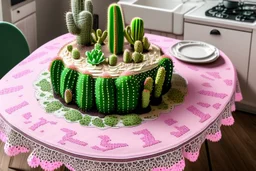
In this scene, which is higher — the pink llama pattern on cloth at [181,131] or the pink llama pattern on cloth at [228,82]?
the pink llama pattern on cloth at [228,82]

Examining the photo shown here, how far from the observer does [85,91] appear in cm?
168

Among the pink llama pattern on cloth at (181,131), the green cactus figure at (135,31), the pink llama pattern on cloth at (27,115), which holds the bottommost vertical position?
the pink llama pattern on cloth at (181,131)

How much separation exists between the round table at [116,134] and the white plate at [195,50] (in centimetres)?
25

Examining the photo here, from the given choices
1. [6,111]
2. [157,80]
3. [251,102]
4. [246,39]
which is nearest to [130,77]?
[157,80]

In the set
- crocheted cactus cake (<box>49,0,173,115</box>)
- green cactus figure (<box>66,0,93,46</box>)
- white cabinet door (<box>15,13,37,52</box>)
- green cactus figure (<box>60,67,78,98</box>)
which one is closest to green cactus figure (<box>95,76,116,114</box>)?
crocheted cactus cake (<box>49,0,173,115</box>)

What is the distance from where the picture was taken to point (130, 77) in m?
1.64

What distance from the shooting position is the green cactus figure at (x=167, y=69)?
1.80 m

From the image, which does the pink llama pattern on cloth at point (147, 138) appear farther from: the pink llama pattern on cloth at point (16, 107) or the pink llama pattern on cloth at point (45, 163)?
the pink llama pattern on cloth at point (16, 107)

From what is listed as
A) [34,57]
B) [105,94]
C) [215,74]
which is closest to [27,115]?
[105,94]

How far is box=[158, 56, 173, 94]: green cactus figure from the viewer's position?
180cm

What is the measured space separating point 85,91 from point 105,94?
9 centimetres

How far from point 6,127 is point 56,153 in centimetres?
27

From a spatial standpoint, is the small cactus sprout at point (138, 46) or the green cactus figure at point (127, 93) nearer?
the green cactus figure at point (127, 93)

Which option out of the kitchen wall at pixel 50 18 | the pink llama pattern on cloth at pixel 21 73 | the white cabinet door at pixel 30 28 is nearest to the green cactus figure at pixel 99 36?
the pink llama pattern on cloth at pixel 21 73
